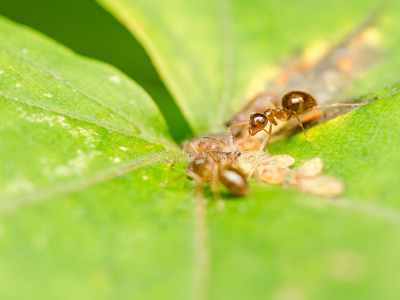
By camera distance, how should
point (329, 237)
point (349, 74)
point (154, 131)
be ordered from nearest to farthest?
point (329, 237), point (154, 131), point (349, 74)

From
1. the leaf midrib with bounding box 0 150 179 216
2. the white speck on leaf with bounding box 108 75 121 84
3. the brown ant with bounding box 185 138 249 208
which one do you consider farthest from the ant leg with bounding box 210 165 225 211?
the white speck on leaf with bounding box 108 75 121 84

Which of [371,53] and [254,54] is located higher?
[254,54]

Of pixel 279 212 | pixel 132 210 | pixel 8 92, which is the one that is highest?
pixel 8 92

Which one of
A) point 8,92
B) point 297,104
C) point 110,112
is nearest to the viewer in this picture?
point 8,92

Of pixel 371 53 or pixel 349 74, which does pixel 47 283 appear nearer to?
pixel 349 74

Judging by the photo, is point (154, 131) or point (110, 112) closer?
point (110, 112)

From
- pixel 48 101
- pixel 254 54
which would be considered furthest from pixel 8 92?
pixel 254 54

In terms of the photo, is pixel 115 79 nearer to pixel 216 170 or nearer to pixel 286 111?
pixel 216 170
